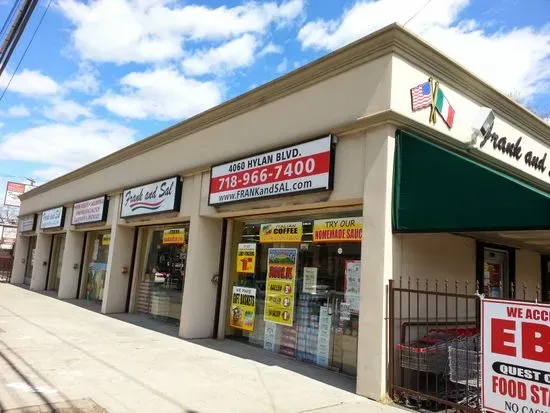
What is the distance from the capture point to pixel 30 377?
6520 mm

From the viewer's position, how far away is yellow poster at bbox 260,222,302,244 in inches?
360

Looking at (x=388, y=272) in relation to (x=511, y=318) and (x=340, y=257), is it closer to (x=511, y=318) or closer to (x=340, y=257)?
(x=340, y=257)

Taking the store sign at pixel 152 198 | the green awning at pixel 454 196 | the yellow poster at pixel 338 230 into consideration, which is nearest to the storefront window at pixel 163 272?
the store sign at pixel 152 198

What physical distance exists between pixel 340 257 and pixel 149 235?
27.4 ft

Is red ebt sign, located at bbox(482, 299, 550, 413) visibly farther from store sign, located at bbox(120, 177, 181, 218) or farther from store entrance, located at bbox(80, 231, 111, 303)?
store entrance, located at bbox(80, 231, 111, 303)

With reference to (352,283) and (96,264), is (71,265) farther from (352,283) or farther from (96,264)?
(352,283)

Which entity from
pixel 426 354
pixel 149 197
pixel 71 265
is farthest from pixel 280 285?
pixel 71 265

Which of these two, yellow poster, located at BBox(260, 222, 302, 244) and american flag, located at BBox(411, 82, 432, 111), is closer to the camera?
american flag, located at BBox(411, 82, 432, 111)

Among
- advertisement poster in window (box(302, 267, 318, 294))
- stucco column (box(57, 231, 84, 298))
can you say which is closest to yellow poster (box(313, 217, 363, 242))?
advertisement poster in window (box(302, 267, 318, 294))

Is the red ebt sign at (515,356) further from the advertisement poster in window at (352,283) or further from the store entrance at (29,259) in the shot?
the store entrance at (29,259)

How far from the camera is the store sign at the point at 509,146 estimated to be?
27.9ft

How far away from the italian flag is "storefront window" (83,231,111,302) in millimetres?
13317

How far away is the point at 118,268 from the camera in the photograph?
15.0 meters

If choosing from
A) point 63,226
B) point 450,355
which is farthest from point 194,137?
point 63,226
